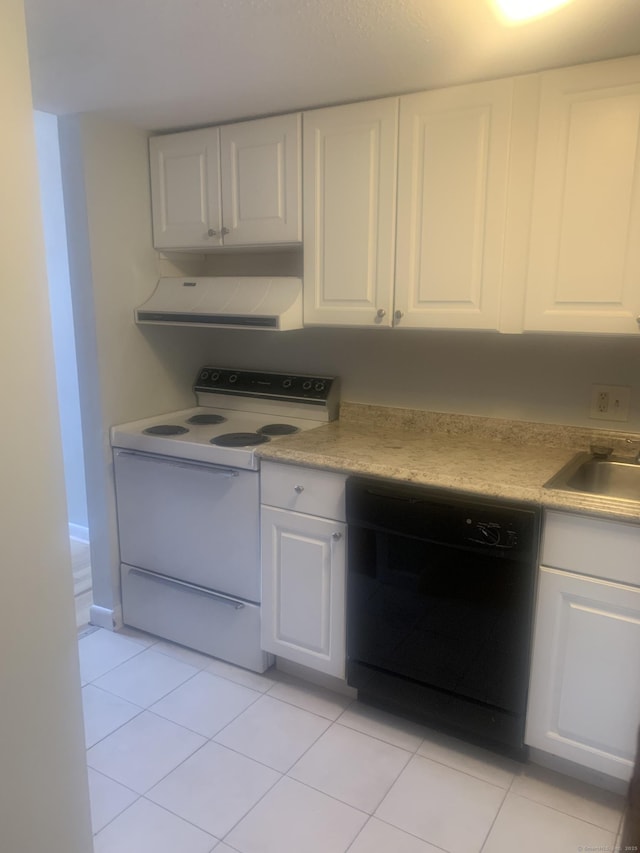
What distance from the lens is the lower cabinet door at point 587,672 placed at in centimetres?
Answer: 164

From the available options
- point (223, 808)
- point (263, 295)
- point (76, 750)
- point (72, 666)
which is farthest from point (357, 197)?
point (223, 808)

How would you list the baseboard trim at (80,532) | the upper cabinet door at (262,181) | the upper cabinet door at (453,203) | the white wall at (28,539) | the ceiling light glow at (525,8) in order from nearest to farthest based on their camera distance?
the white wall at (28,539)
the ceiling light glow at (525,8)
the upper cabinet door at (453,203)
the upper cabinet door at (262,181)
the baseboard trim at (80,532)

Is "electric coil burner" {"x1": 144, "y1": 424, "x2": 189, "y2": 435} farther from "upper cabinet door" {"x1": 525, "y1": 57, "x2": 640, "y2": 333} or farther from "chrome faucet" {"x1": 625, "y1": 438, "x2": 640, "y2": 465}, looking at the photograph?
"chrome faucet" {"x1": 625, "y1": 438, "x2": 640, "y2": 465}

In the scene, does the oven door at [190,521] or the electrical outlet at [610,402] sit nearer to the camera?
the electrical outlet at [610,402]

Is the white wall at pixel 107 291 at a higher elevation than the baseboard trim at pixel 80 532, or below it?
higher

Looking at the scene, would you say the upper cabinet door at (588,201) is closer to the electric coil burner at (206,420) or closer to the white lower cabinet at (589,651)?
the white lower cabinet at (589,651)

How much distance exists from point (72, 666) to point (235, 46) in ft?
5.40

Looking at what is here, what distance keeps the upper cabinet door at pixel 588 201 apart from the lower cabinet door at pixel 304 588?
1017mm

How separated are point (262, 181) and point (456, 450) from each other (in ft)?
4.01

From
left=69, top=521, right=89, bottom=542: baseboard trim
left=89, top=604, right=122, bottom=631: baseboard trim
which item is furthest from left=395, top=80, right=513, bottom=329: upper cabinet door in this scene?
left=69, top=521, right=89, bottom=542: baseboard trim

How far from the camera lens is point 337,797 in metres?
1.79

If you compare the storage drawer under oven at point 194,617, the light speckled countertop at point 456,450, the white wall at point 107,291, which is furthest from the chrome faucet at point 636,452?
the white wall at point 107,291

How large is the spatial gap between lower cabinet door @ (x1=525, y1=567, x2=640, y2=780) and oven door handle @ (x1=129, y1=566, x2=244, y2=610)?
1094mm

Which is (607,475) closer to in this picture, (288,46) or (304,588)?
(304,588)
